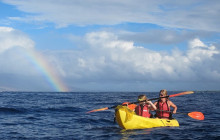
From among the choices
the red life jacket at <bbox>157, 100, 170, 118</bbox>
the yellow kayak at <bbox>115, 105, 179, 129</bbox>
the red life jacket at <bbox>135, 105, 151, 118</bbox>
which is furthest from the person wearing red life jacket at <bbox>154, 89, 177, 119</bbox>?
the yellow kayak at <bbox>115, 105, 179, 129</bbox>

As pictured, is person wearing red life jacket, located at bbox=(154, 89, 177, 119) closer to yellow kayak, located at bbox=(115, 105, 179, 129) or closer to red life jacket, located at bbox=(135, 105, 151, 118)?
red life jacket, located at bbox=(135, 105, 151, 118)

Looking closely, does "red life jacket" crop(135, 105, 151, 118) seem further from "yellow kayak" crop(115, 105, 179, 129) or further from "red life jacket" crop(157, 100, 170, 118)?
"red life jacket" crop(157, 100, 170, 118)

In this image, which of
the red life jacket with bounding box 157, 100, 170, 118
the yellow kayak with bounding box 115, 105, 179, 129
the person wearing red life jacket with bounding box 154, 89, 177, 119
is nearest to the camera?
the yellow kayak with bounding box 115, 105, 179, 129

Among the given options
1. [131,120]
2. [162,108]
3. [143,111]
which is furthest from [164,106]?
[131,120]

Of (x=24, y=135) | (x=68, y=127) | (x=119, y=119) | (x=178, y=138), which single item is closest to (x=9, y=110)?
(x=68, y=127)

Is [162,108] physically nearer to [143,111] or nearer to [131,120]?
[143,111]

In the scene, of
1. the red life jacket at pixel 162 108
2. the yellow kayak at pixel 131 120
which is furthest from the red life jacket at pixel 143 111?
the red life jacket at pixel 162 108

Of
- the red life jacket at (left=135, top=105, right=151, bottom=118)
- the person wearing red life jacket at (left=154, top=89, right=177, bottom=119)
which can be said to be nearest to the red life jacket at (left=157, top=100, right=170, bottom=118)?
the person wearing red life jacket at (left=154, top=89, right=177, bottom=119)

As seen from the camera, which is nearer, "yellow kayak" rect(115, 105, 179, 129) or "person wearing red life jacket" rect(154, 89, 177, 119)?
"yellow kayak" rect(115, 105, 179, 129)

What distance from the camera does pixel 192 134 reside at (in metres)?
11.4

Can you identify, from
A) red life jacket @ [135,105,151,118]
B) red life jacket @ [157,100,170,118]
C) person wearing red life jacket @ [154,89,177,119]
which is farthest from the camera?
red life jacket @ [157,100,170,118]

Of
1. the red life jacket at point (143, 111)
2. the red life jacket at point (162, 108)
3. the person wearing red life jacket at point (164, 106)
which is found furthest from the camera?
the red life jacket at point (162, 108)

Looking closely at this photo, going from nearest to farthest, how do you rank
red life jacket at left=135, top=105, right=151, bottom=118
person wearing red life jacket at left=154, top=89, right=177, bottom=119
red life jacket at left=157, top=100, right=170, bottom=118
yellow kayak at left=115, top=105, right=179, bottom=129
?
yellow kayak at left=115, top=105, right=179, bottom=129, red life jacket at left=135, top=105, right=151, bottom=118, person wearing red life jacket at left=154, top=89, right=177, bottom=119, red life jacket at left=157, top=100, right=170, bottom=118

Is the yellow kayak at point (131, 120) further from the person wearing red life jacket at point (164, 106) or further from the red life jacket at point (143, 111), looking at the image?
the person wearing red life jacket at point (164, 106)
